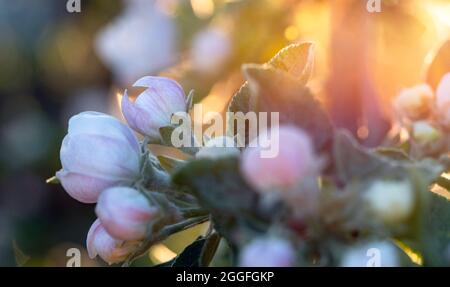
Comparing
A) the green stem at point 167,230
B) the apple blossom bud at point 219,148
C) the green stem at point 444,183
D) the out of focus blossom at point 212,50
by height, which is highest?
the apple blossom bud at point 219,148

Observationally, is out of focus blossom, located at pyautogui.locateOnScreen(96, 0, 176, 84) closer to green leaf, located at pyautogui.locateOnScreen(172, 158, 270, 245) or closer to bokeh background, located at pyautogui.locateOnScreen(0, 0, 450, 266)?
bokeh background, located at pyautogui.locateOnScreen(0, 0, 450, 266)

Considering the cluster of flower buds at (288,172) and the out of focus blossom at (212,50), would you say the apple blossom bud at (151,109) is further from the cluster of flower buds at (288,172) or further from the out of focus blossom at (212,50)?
the out of focus blossom at (212,50)

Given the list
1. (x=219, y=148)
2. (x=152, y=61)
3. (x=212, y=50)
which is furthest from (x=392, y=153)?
(x=152, y=61)

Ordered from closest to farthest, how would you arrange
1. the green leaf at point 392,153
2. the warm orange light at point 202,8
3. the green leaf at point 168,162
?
the green leaf at point 392,153
the green leaf at point 168,162
the warm orange light at point 202,8

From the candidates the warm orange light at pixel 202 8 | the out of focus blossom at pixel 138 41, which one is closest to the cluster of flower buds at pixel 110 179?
the warm orange light at pixel 202 8

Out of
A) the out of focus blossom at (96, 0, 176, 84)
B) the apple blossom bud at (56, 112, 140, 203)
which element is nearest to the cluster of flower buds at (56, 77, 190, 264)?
the apple blossom bud at (56, 112, 140, 203)

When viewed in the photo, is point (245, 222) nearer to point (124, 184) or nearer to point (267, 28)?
point (124, 184)

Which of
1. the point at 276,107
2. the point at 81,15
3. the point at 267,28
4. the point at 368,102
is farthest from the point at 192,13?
the point at 81,15
